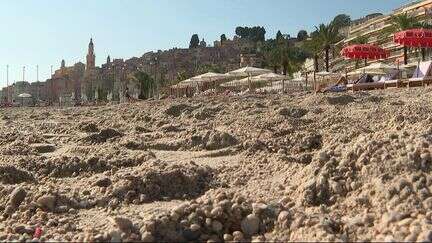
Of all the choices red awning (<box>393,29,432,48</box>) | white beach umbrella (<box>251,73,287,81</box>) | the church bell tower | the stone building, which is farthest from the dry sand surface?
the church bell tower

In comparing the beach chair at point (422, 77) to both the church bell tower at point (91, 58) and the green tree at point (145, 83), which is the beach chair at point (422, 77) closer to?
the green tree at point (145, 83)

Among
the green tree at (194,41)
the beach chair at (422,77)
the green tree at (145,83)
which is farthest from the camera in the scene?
the green tree at (194,41)

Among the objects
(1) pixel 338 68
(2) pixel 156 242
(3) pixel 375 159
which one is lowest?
(2) pixel 156 242

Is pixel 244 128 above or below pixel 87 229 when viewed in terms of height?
above

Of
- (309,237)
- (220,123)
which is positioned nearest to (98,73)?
(220,123)

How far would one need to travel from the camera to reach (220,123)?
11.9 m

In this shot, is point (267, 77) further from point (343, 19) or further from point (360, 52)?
point (343, 19)

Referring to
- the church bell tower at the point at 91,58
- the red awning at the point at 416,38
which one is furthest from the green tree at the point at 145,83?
the church bell tower at the point at 91,58

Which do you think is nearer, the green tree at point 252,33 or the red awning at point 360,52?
the red awning at point 360,52

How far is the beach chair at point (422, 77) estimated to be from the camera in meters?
21.0

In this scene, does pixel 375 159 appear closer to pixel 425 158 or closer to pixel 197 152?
pixel 425 158

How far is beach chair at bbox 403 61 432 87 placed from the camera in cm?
2095

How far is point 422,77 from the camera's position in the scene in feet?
71.8

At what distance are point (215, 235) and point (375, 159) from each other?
1486 millimetres
